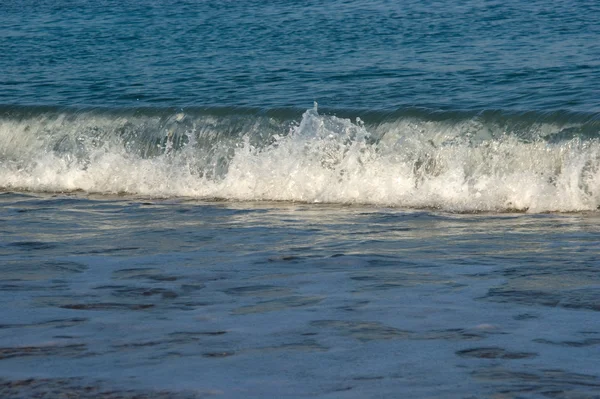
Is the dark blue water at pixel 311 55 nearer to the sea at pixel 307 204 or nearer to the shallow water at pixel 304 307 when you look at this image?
the sea at pixel 307 204

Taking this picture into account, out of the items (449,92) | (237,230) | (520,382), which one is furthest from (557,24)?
(520,382)

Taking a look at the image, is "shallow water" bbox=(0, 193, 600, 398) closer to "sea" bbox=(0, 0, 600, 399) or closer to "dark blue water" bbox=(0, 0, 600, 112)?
"sea" bbox=(0, 0, 600, 399)

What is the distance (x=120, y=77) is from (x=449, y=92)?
5.59m

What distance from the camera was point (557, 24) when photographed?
1722 cm

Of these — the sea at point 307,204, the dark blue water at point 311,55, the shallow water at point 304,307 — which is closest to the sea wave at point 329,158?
the sea at point 307,204

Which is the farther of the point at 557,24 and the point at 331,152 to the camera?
the point at 557,24

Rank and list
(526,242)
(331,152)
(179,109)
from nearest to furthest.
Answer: (526,242) → (331,152) → (179,109)

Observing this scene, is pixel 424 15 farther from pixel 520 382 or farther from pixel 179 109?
pixel 520 382

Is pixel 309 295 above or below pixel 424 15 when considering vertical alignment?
below

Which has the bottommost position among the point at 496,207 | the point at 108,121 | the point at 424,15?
the point at 496,207

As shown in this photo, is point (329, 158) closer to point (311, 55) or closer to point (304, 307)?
point (304, 307)

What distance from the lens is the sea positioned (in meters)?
4.21

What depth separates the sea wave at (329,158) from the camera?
9.45 m

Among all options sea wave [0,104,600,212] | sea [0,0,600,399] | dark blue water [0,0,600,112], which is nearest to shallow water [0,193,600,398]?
sea [0,0,600,399]
